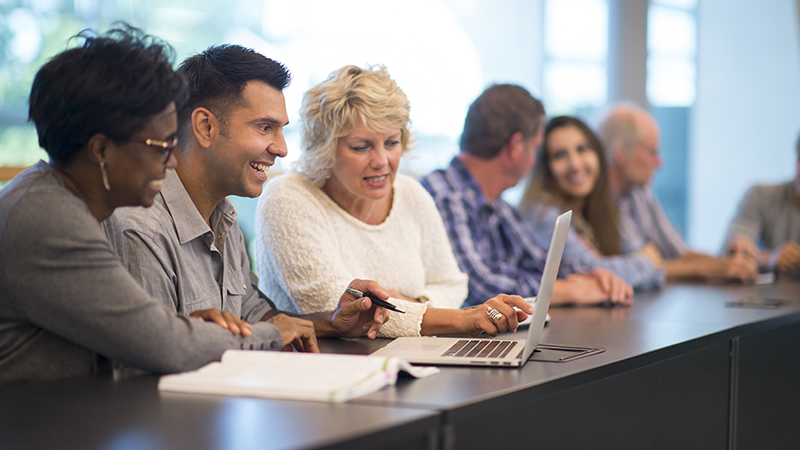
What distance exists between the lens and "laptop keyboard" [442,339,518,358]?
1354 mm

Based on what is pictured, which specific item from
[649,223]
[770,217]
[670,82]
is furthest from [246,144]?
[670,82]

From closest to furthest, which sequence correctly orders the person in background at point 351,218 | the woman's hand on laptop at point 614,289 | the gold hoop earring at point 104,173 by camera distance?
the gold hoop earring at point 104,173 → the person in background at point 351,218 → the woman's hand on laptop at point 614,289

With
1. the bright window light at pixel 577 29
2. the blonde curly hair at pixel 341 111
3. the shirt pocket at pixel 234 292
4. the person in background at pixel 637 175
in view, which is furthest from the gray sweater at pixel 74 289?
the bright window light at pixel 577 29

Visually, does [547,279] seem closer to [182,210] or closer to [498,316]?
[498,316]

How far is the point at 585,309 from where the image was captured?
227 cm

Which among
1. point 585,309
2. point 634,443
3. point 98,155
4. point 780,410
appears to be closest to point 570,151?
point 585,309

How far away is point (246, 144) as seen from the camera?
66.4 inches

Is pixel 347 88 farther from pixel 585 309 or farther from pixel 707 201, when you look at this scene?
pixel 707 201

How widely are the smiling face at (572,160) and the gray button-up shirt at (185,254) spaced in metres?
1.72

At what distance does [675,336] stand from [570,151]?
154 centimetres

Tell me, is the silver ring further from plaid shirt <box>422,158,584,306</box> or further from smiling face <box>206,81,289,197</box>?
plaid shirt <box>422,158,584,306</box>

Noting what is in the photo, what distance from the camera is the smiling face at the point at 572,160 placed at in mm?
3107

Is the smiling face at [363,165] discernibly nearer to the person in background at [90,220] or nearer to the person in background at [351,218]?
the person in background at [351,218]

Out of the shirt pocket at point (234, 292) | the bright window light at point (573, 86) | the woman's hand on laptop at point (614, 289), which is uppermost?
the bright window light at point (573, 86)
